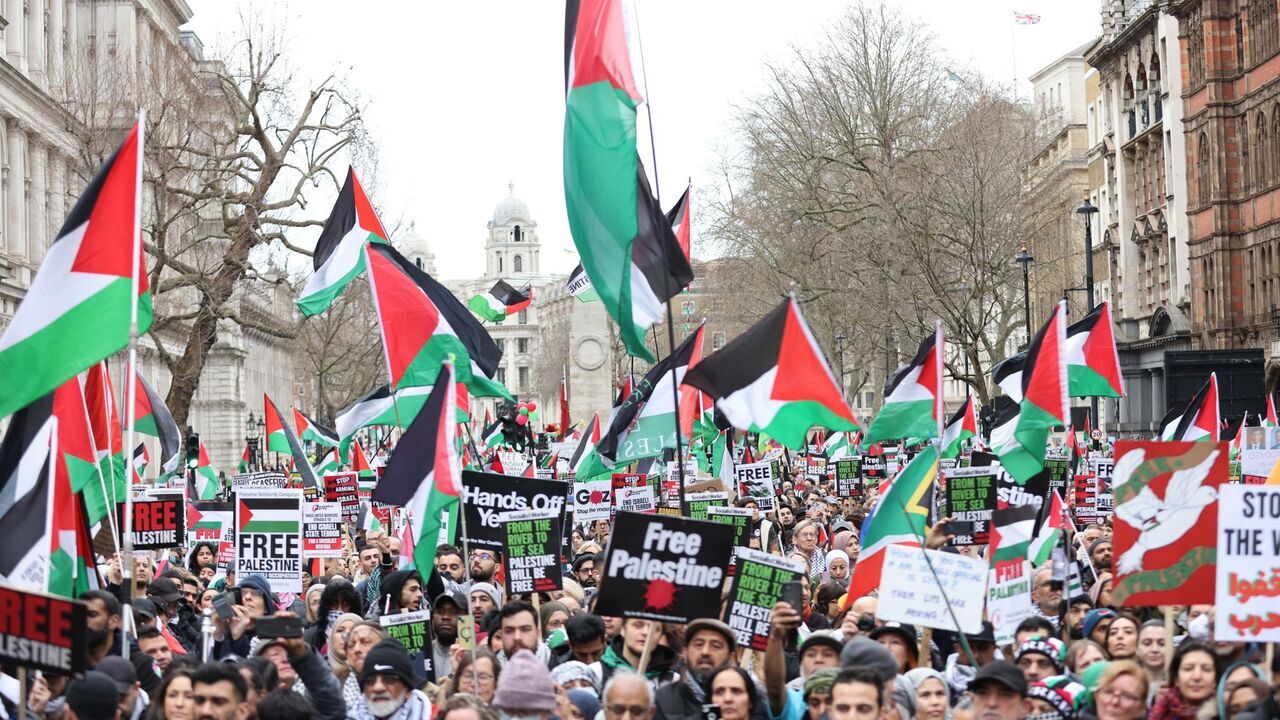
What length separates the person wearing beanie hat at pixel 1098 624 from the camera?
10.9m

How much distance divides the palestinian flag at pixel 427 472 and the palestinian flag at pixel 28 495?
2286mm

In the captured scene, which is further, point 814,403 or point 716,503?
point 716,503

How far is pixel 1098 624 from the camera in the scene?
36.2 feet

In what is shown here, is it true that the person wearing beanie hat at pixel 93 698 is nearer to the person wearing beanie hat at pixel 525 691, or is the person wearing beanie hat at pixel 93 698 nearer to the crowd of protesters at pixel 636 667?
the crowd of protesters at pixel 636 667

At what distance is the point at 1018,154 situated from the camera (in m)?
53.3

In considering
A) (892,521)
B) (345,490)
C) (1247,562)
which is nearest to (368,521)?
(345,490)

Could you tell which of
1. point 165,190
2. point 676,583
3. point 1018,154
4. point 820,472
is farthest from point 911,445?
point 676,583

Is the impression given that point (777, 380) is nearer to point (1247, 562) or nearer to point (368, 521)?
point (1247, 562)

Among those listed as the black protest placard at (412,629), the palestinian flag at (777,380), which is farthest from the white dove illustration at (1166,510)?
the black protest placard at (412,629)

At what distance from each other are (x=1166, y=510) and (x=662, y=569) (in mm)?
2546

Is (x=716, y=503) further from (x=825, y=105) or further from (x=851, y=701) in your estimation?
(x=825, y=105)

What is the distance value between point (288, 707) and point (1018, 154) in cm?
4667

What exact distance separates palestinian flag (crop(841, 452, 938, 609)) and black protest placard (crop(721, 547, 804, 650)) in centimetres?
265

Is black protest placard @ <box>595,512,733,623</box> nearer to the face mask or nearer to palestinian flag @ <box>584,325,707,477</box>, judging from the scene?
the face mask
